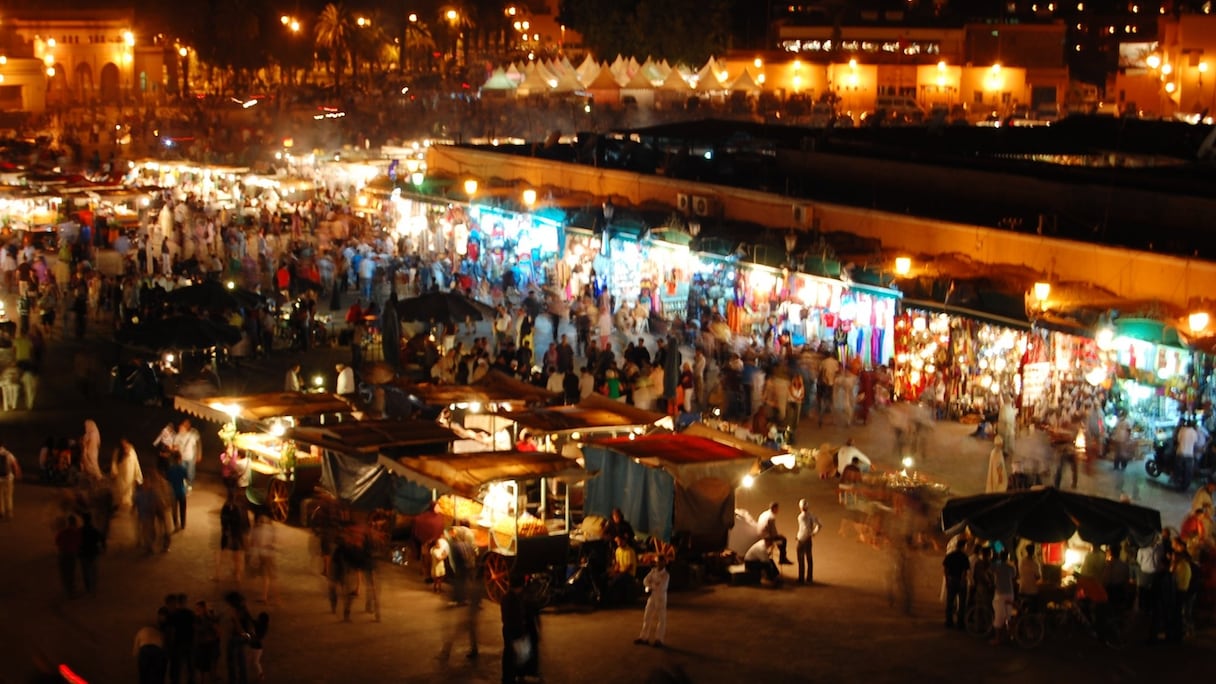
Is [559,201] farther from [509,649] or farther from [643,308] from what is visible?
[509,649]

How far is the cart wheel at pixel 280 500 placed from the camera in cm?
1817

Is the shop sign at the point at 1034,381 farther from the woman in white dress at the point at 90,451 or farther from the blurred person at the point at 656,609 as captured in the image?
the woman in white dress at the point at 90,451

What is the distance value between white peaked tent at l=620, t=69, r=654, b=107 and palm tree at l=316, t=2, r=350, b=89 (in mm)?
27190

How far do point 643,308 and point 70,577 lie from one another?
48.8 ft

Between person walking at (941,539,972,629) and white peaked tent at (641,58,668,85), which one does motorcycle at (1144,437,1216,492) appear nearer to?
person walking at (941,539,972,629)

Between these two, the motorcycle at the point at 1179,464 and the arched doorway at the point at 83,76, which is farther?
the arched doorway at the point at 83,76

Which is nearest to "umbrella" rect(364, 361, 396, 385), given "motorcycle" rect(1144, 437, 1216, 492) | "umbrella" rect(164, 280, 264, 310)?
"umbrella" rect(164, 280, 264, 310)

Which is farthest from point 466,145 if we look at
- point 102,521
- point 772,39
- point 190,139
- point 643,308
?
point 772,39

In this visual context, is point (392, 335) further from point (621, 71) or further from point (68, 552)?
point (621, 71)

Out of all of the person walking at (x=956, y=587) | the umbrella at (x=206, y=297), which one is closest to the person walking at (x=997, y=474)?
the person walking at (x=956, y=587)

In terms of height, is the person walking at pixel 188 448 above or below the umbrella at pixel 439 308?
below

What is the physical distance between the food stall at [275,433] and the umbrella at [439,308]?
6151 millimetres

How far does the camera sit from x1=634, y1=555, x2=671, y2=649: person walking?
549 inches

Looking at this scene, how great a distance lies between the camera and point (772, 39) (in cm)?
9038
